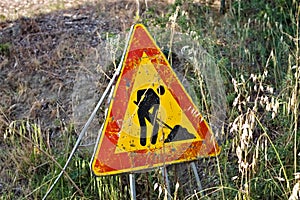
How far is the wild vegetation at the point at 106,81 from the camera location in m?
2.91

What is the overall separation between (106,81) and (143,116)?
4.63 ft

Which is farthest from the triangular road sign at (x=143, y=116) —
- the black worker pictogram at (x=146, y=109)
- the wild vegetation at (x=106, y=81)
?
the wild vegetation at (x=106, y=81)

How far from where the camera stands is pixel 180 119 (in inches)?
98.1

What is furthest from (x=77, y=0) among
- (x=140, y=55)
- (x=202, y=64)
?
(x=140, y=55)

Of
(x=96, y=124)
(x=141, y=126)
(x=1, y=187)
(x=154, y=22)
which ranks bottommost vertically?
(x=1, y=187)

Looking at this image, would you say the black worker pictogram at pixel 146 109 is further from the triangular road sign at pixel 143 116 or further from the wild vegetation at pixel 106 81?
the wild vegetation at pixel 106 81

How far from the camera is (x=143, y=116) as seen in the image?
2430mm

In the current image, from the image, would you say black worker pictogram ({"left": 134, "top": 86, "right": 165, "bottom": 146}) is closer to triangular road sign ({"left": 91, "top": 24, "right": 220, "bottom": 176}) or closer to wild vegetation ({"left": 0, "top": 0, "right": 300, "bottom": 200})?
triangular road sign ({"left": 91, "top": 24, "right": 220, "bottom": 176})

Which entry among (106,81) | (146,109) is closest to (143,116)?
(146,109)

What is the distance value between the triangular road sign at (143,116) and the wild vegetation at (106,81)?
234 mm

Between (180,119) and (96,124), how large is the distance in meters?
1.10

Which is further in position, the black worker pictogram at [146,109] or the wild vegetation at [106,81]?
the wild vegetation at [106,81]

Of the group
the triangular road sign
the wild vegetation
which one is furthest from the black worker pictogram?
the wild vegetation

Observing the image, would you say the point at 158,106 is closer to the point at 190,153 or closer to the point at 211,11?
the point at 190,153
